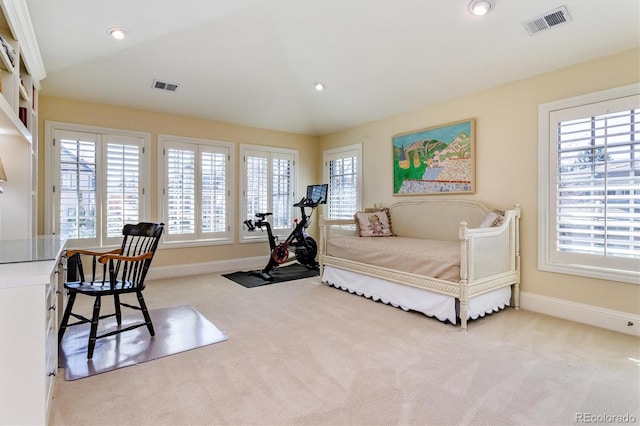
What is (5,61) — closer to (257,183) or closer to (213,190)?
(213,190)

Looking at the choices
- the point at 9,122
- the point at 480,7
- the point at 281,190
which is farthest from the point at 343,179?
the point at 9,122

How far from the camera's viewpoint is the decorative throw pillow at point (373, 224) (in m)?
4.57

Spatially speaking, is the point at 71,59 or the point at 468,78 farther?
the point at 468,78

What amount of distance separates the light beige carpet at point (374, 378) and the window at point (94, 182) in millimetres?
2501

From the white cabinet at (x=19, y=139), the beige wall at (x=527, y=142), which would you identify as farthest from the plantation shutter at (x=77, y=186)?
the beige wall at (x=527, y=142)

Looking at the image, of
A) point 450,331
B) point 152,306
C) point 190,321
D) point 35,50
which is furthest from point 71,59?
point 450,331

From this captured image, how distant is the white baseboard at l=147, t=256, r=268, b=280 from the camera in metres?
4.77

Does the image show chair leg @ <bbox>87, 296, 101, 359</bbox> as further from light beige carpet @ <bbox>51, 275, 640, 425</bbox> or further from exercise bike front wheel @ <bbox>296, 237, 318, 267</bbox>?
exercise bike front wheel @ <bbox>296, 237, 318, 267</bbox>

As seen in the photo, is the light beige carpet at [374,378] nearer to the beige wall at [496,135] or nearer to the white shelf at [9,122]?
the beige wall at [496,135]

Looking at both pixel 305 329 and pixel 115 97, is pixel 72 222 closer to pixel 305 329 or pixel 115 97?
pixel 115 97

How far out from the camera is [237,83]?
454 centimetres

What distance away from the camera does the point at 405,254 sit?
135 inches

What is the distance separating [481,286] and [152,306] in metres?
3.32

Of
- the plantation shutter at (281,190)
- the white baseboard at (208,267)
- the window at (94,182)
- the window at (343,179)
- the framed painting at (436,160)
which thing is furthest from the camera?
the plantation shutter at (281,190)
